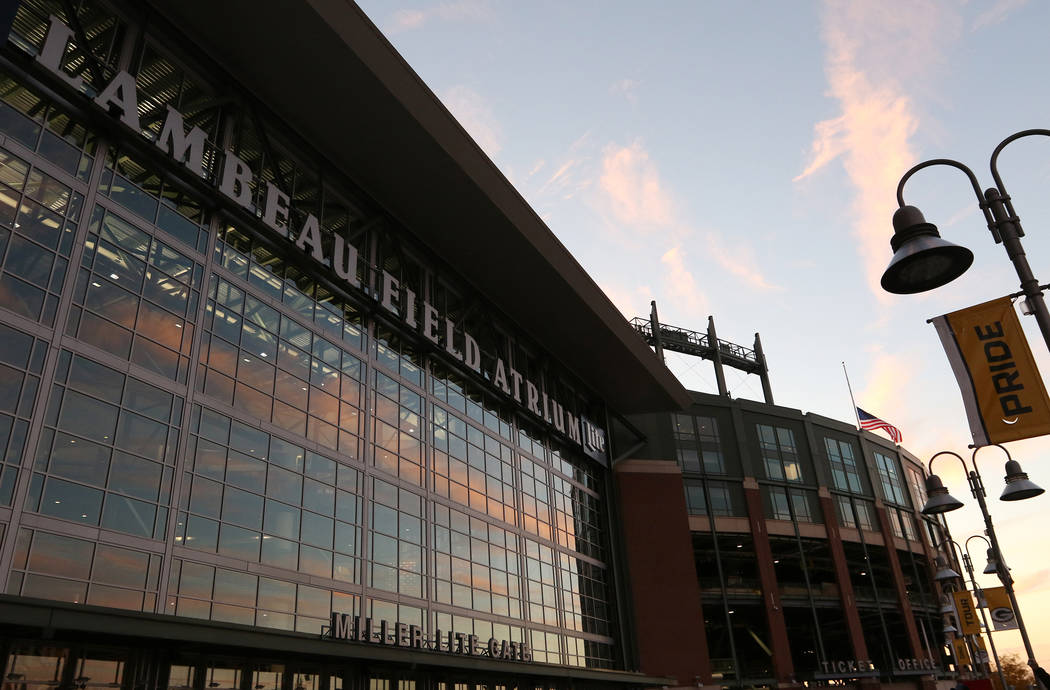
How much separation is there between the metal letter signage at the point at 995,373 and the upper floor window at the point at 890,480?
65.4m

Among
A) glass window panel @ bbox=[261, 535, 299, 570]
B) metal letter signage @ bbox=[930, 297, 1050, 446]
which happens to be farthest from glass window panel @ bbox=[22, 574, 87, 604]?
metal letter signage @ bbox=[930, 297, 1050, 446]

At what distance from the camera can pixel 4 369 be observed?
1788 cm

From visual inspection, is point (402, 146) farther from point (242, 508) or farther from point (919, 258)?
point (919, 258)

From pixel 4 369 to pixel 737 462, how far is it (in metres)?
52.3

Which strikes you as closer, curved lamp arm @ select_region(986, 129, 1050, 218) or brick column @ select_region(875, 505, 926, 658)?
curved lamp arm @ select_region(986, 129, 1050, 218)

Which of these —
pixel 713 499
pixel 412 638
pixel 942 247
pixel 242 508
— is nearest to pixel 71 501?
pixel 242 508

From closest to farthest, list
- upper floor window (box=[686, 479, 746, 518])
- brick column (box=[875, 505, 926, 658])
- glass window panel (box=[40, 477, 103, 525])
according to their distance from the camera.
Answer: glass window panel (box=[40, 477, 103, 525]) → upper floor window (box=[686, 479, 746, 518]) → brick column (box=[875, 505, 926, 658])

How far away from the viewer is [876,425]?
212ft

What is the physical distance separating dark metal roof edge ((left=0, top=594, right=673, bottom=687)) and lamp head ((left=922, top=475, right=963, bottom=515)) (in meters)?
16.4

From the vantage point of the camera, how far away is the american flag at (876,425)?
212 ft

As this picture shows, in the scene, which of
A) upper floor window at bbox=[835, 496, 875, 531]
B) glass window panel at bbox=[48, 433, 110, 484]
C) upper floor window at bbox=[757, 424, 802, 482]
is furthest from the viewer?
upper floor window at bbox=[835, 496, 875, 531]

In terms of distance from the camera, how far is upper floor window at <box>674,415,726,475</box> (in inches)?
2346

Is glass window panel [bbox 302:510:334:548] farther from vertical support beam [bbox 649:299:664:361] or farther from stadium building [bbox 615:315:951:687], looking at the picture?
vertical support beam [bbox 649:299:664:361]

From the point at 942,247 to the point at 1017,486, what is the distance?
11901 millimetres
